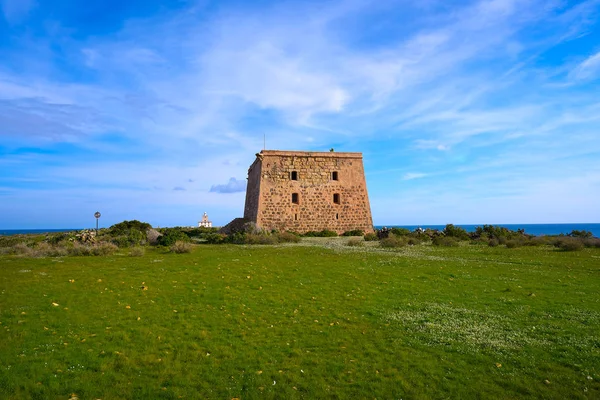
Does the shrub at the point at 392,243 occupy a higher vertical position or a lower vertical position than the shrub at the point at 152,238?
lower

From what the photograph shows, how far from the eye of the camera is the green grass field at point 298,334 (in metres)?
6.85

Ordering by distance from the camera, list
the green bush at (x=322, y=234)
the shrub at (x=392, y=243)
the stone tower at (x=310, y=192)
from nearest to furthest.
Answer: the shrub at (x=392, y=243) → the green bush at (x=322, y=234) → the stone tower at (x=310, y=192)

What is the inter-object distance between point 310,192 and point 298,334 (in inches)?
1313

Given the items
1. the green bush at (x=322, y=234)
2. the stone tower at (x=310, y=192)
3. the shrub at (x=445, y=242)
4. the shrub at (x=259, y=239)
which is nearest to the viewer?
the shrub at (x=445, y=242)

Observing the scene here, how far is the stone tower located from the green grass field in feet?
81.9

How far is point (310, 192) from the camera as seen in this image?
42438 millimetres

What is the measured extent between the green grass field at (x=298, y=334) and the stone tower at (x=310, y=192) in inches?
983

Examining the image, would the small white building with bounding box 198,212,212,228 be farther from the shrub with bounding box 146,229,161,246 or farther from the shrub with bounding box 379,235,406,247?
the shrub with bounding box 379,235,406,247

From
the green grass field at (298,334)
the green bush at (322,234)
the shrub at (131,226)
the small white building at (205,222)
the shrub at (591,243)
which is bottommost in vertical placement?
the green grass field at (298,334)

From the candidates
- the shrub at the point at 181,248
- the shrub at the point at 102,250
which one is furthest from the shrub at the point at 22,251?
the shrub at the point at 181,248

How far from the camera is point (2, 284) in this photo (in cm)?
1376

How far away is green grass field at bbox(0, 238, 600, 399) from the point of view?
22.5 ft

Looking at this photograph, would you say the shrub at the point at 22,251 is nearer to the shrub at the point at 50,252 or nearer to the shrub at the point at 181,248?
the shrub at the point at 50,252

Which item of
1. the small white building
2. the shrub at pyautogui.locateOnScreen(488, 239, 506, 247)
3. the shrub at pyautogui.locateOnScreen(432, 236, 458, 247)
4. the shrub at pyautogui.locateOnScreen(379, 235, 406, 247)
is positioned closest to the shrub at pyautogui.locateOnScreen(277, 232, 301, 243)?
the shrub at pyautogui.locateOnScreen(379, 235, 406, 247)
